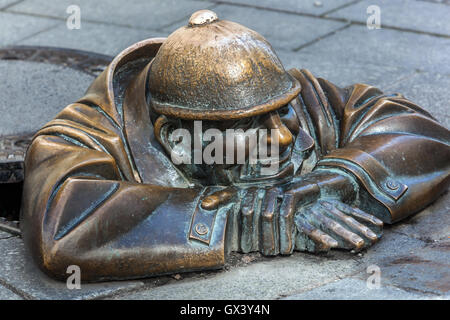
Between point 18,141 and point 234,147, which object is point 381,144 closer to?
point 234,147

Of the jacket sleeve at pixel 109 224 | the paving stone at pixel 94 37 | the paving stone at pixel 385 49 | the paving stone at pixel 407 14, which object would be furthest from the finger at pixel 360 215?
the paving stone at pixel 407 14

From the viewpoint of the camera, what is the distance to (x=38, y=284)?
10.5 ft

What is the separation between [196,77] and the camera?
3.16 m

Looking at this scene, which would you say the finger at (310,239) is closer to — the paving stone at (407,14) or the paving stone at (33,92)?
the paving stone at (33,92)

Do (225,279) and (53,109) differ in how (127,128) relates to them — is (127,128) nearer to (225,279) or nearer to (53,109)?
(225,279)

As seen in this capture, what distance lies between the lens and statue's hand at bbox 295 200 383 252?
127 inches

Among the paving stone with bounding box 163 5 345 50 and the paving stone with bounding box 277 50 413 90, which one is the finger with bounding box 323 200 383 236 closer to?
the paving stone with bounding box 277 50 413 90

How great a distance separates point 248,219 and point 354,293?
1.77 feet

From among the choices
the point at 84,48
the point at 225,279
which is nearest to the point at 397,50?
the point at 84,48

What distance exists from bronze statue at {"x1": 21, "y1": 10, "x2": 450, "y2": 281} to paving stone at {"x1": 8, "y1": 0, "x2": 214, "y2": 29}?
3.00 metres

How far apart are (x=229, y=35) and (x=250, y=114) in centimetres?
34

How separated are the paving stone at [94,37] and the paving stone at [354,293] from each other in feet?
11.2

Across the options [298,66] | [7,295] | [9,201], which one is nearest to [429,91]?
[298,66]

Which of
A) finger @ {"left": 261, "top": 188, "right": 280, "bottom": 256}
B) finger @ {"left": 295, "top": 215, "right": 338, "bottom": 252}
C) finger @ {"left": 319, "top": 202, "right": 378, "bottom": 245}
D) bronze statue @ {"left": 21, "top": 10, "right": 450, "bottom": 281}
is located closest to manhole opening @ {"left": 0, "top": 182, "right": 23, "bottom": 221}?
bronze statue @ {"left": 21, "top": 10, "right": 450, "bottom": 281}
